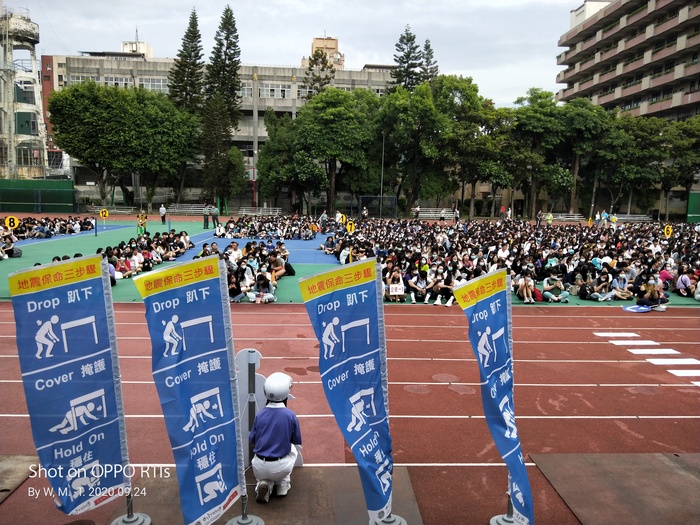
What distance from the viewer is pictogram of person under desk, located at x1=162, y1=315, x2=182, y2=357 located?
442cm

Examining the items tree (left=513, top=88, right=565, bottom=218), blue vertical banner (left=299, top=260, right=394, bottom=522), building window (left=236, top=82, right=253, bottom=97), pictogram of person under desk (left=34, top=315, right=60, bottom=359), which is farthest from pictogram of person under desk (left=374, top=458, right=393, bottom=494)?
building window (left=236, top=82, right=253, bottom=97)

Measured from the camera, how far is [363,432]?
4840 mm

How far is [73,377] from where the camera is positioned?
14.5ft

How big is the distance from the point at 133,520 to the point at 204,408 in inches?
65.7

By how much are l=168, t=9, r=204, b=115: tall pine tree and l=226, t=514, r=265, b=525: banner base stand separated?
56.0m

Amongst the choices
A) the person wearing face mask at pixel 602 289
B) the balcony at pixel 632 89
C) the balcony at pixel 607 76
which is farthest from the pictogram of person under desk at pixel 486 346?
the balcony at pixel 607 76

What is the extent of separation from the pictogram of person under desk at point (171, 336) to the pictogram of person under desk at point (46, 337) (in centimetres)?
87

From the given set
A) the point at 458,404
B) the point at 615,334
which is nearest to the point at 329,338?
the point at 458,404

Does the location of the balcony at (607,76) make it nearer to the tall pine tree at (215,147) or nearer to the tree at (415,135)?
the tree at (415,135)

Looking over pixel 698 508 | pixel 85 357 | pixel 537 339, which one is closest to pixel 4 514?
pixel 85 357

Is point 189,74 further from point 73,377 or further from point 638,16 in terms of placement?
point 73,377

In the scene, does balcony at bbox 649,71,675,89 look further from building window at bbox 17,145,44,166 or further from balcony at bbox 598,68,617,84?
building window at bbox 17,145,44,166

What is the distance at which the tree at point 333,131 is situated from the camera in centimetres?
4853

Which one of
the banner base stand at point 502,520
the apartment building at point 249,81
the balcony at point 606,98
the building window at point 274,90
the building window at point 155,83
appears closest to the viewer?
the banner base stand at point 502,520
